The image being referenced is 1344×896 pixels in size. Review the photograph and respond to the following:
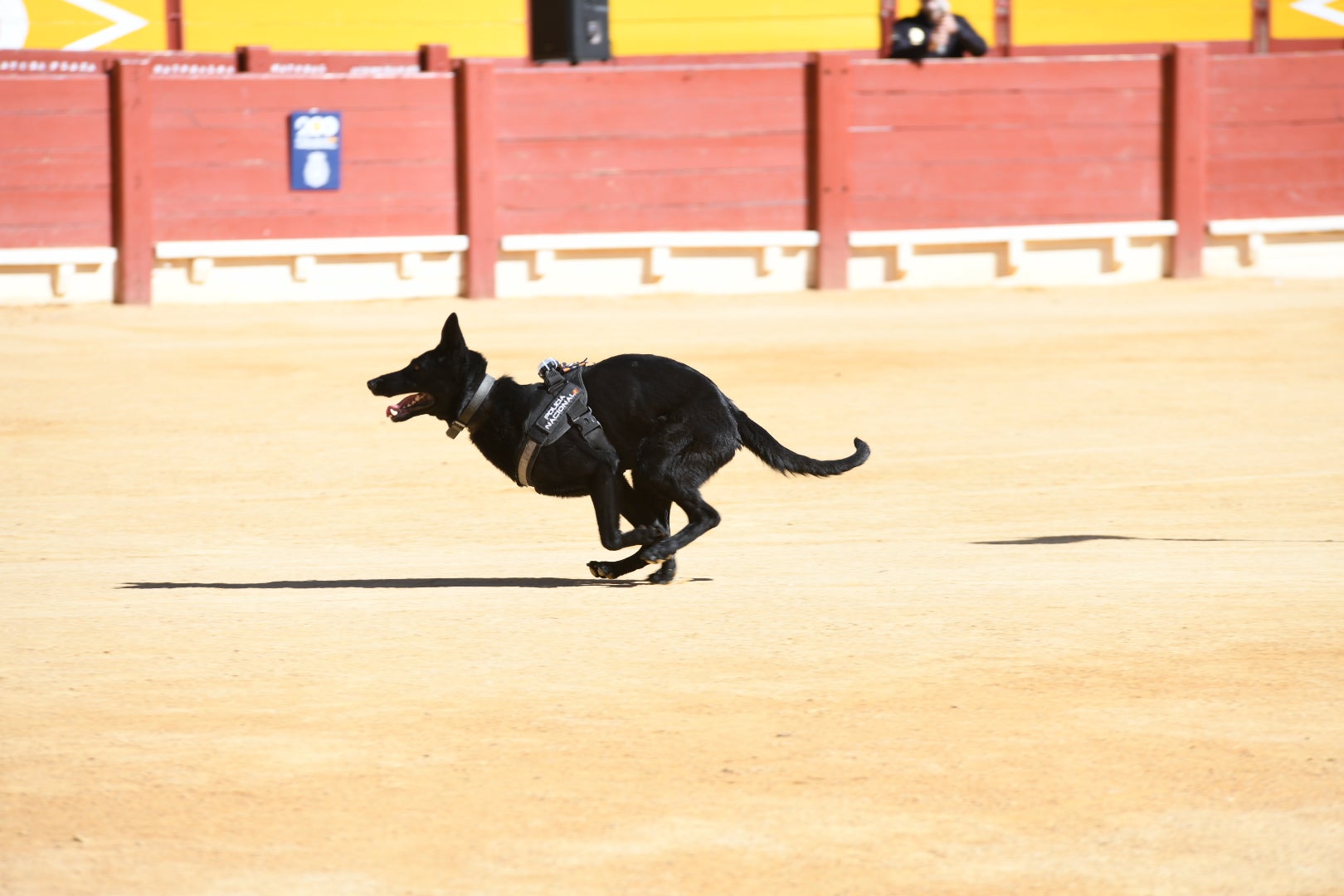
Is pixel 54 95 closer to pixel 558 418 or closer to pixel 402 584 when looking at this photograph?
pixel 402 584

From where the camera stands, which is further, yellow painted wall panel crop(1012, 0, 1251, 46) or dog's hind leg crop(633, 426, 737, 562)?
yellow painted wall panel crop(1012, 0, 1251, 46)

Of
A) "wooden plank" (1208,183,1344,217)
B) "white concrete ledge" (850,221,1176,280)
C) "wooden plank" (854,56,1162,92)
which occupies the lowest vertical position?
"white concrete ledge" (850,221,1176,280)

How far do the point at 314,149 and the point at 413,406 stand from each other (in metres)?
10.5

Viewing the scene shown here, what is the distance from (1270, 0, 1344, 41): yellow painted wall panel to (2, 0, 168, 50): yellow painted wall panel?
12.7 meters

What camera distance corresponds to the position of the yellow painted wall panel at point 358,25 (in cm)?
2009

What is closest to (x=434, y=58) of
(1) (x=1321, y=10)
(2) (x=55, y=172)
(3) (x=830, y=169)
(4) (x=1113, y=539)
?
(3) (x=830, y=169)

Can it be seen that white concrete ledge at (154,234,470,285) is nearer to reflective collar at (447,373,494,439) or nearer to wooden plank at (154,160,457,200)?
wooden plank at (154,160,457,200)

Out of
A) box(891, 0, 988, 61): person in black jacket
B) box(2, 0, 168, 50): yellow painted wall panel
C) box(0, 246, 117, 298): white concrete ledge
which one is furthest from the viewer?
box(2, 0, 168, 50): yellow painted wall panel

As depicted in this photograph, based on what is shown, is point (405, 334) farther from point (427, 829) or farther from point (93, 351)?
point (427, 829)

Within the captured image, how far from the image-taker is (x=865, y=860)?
4.11 m

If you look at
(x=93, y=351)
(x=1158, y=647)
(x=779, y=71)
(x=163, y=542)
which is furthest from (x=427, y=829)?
(x=779, y=71)

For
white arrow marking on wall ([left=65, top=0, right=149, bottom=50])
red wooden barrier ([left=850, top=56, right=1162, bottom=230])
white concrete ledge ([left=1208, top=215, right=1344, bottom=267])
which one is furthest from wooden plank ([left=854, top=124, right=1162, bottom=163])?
white arrow marking on wall ([left=65, top=0, right=149, bottom=50])

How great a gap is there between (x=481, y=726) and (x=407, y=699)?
35cm

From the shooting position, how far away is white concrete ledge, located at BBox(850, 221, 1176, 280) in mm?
18062
